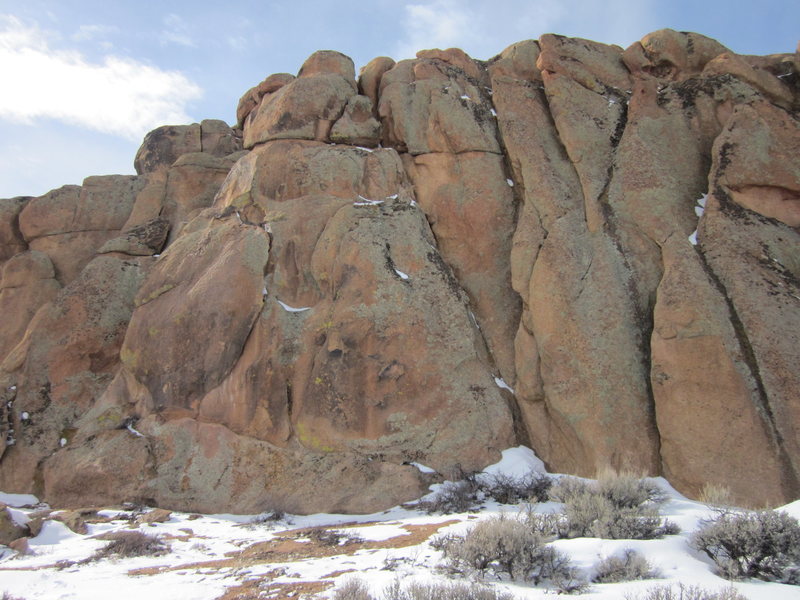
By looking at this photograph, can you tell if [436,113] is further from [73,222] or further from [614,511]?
[73,222]

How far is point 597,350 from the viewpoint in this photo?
10758 mm

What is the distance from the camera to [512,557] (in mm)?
5637

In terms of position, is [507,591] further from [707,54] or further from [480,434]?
[707,54]

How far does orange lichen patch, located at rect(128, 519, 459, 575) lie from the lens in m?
7.29

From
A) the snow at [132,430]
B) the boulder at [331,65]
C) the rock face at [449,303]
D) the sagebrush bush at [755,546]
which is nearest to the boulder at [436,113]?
the rock face at [449,303]

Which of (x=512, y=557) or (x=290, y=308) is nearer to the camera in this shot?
(x=512, y=557)

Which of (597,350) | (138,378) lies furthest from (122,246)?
(597,350)

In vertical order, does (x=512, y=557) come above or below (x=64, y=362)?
below

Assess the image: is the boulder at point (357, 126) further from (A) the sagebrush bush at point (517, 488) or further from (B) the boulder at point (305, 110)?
(A) the sagebrush bush at point (517, 488)

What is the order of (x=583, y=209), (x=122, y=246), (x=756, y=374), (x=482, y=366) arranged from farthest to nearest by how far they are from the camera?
(x=122, y=246)
(x=583, y=209)
(x=482, y=366)
(x=756, y=374)

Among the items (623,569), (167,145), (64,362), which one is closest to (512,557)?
(623,569)

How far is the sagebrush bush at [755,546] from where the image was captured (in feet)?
17.3

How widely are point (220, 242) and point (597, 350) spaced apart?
875cm

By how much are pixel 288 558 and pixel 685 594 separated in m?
4.68
